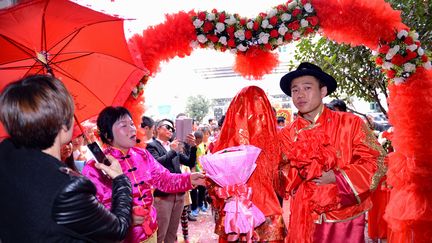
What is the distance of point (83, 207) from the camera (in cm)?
165

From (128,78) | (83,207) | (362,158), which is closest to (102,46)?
(128,78)

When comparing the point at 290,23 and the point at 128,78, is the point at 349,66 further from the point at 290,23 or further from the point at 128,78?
the point at 128,78

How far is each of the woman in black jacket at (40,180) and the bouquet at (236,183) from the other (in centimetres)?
137

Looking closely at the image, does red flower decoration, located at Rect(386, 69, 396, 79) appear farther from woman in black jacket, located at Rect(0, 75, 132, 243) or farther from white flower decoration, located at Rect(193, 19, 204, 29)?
woman in black jacket, located at Rect(0, 75, 132, 243)

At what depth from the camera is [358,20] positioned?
3.95 m

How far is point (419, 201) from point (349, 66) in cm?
204

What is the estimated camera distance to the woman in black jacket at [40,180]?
1.61 metres

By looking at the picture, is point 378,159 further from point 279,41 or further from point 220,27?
point 220,27

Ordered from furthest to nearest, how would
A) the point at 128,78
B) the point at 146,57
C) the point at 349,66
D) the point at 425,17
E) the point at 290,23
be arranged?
the point at 349,66, the point at 425,17, the point at 146,57, the point at 290,23, the point at 128,78

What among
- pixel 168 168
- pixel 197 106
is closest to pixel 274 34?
pixel 168 168

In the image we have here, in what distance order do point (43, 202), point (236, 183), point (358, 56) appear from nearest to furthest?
point (43, 202) < point (236, 183) < point (358, 56)

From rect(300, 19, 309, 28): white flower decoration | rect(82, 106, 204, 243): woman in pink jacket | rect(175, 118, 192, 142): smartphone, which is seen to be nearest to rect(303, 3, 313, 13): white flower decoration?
rect(300, 19, 309, 28): white flower decoration

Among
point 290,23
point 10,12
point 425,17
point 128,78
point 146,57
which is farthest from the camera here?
point 425,17

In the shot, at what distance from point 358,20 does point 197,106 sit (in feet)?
88.3
